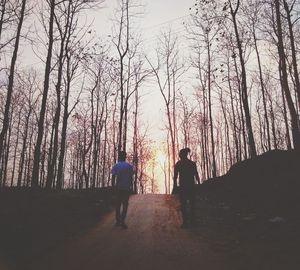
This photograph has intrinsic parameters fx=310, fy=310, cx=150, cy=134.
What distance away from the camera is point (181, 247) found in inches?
258

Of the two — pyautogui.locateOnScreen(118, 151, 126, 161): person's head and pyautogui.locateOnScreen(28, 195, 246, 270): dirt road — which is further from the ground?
pyautogui.locateOnScreen(118, 151, 126, 161): person's head

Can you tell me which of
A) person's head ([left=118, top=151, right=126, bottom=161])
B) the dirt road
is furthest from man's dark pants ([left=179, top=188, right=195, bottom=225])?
person's head ([left=118, top=151, right=126, bottom=161])

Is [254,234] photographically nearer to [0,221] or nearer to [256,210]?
[256,210]

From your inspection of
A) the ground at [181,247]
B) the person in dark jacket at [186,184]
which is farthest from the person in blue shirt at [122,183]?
the person in dark jacket at [186,184]

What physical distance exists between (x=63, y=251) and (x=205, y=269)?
2.92 m

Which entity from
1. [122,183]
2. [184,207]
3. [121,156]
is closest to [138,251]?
[184,207]

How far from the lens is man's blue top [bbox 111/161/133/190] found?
9734 millimetres

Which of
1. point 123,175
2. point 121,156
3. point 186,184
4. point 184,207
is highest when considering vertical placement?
point 121,156

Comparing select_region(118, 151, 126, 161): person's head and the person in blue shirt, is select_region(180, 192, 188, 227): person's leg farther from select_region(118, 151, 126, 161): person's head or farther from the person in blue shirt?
select_region(118, 151, 126, 161): person's head

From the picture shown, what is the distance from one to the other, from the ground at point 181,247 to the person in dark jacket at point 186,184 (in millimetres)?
387

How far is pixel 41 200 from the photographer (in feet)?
34.5

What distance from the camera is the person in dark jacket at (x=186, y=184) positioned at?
9.22 meters

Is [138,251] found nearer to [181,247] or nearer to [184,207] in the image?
[181,247]

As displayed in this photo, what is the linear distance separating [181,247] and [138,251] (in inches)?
37.4
